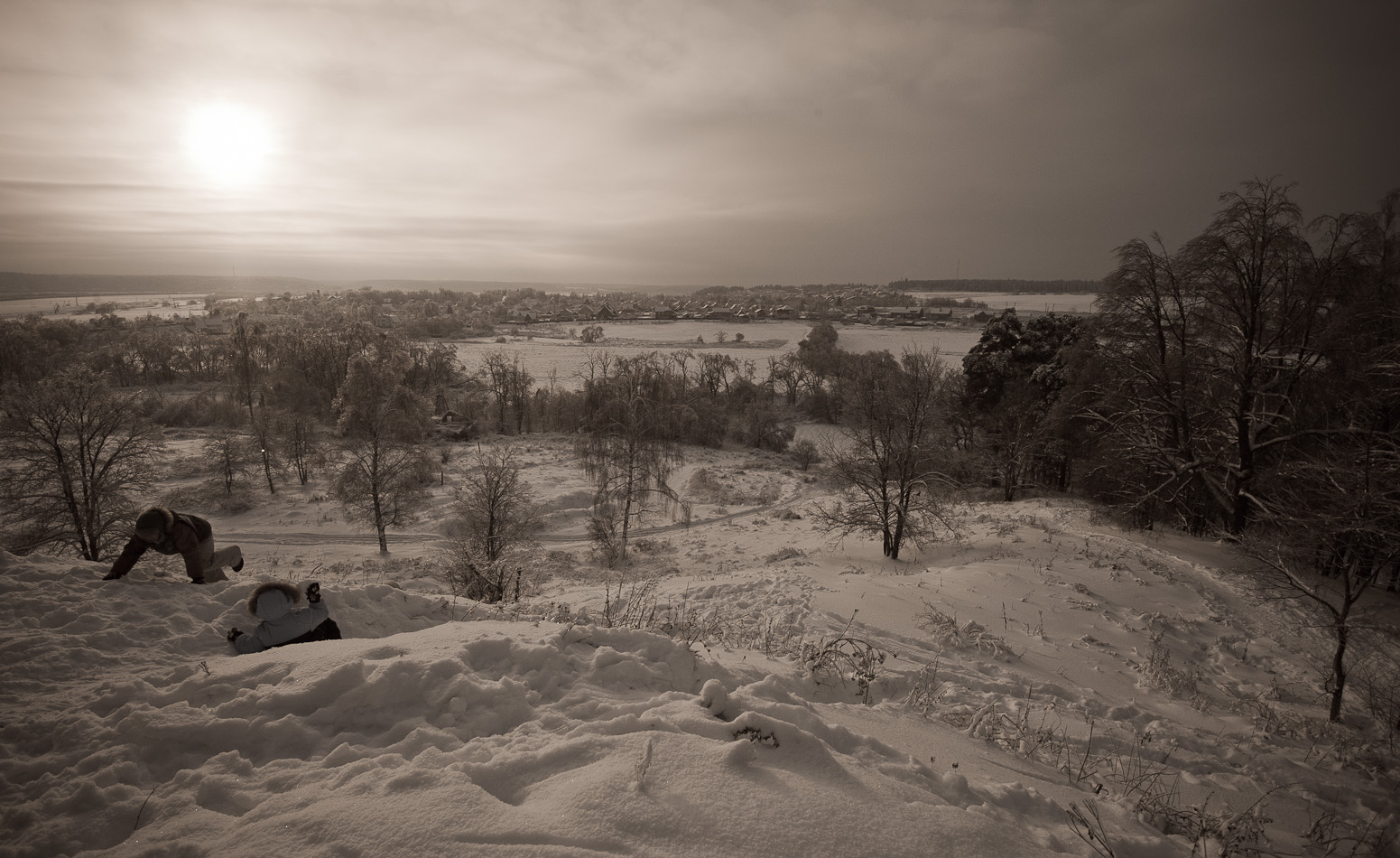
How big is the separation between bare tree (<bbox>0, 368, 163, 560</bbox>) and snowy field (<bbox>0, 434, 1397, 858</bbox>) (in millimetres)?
15401

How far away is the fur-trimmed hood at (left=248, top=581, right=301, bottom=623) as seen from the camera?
529 centimetres

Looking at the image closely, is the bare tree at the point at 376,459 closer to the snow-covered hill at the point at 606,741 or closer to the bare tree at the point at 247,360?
the snow-covered hill at the point at 606,741

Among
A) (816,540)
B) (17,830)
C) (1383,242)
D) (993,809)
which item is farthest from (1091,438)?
(17,830)

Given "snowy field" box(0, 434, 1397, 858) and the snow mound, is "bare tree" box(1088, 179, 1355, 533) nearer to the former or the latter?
"snowy field" box(0, 434, 1397, 858)

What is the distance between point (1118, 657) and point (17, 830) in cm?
1206

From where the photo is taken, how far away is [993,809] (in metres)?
3.36

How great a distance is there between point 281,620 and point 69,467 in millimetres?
18463

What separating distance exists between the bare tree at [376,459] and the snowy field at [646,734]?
16.5 m

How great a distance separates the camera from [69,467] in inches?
632

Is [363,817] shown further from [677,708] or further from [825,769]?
[825,769]

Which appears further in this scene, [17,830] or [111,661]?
[111,661]

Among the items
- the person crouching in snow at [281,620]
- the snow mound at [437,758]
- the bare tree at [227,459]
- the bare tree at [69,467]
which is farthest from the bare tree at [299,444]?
the snow mound at [437,758]

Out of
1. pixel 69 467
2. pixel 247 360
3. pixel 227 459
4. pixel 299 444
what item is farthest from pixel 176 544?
pixel 247 360

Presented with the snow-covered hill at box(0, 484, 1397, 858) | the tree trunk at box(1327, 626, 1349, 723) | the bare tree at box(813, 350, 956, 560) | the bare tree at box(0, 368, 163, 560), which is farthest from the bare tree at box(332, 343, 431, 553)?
the tree trunk at box(1327, 626, 1349, 723)
